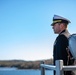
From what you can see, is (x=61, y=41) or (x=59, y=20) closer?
(x=61, y=41)

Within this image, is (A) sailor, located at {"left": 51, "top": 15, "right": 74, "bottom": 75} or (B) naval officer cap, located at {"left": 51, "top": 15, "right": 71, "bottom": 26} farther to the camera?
(B) naval officer cap, located at {"left": 51, "top": 15, "right": 71, "bottom": 26}

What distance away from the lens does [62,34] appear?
140 inches

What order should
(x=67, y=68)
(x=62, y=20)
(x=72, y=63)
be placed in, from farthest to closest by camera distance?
(x=62, y=20) < (x=72, y=63) < (x=67, y=68)

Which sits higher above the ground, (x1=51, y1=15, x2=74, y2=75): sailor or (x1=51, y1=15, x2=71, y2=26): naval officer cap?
(x1=51, y1=15, x2=71, y2=26): naval officer cap

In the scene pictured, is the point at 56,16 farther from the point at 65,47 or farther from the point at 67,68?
the point at 67,68

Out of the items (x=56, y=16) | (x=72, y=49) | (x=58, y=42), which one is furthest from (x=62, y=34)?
(x=72, y=49)

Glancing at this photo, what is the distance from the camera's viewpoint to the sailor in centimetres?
343

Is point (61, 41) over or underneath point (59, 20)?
underneath

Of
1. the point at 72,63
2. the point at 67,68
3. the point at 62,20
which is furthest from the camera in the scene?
the point at 62,20

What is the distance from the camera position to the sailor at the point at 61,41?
3.43 meters

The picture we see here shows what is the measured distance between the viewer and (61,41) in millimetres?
3488

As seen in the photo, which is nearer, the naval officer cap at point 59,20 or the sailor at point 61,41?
the sailor at point 61,41

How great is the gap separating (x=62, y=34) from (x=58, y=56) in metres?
0.31

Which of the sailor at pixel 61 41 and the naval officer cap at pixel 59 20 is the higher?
the naval officer cap at pixel 59 20
